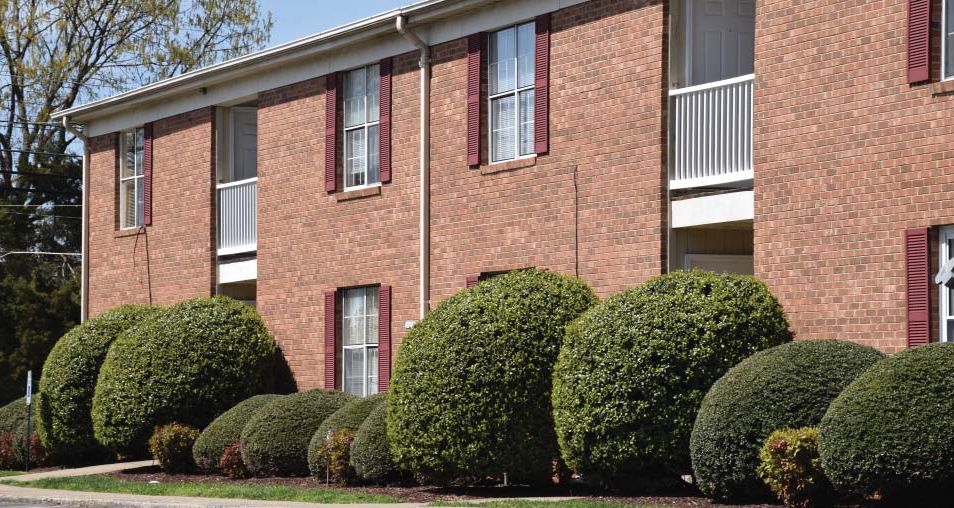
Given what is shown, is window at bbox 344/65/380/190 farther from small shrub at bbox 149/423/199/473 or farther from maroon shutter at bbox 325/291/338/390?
small shrub at bbox 149/423/199/473

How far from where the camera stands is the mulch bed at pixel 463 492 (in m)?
14.8

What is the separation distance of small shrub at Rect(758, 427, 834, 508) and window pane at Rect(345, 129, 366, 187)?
11.2 m

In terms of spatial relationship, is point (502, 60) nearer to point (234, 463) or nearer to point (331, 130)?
point (331, 130)

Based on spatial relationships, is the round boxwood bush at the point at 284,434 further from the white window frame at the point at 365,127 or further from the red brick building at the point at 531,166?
the white window frame at the point at 365,127

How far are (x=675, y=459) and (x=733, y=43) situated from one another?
587cm

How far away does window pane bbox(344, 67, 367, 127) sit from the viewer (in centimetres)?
2325

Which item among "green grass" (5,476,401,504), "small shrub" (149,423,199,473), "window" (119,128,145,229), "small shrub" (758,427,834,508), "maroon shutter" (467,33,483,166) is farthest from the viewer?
"window" (119,128,145,229)

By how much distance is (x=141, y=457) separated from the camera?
24406mm

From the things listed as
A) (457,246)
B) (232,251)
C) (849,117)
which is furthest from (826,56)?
(232,251)

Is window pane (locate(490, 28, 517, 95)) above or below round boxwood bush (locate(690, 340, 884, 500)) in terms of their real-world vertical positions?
above

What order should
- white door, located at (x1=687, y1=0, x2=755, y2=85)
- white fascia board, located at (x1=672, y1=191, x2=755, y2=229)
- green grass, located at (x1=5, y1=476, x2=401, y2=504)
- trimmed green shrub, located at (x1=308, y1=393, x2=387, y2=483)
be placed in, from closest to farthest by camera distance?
white fascia board, located at (x1=672, y1=191, x2=755, y2=229)
green grass, located at (x1=5, y1=476, x2=401, y2=504)
white door, located at (x1=687, y1=0, x2=755, y2=85)
trimmed green shrub, located at (x1=308, y1=393, x2=387, y2=483)

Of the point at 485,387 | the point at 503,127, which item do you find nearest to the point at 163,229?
the point at 503,127

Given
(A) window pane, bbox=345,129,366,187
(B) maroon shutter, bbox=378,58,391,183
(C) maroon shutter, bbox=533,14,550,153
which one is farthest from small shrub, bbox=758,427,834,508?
(A) window pane, bbox=345,129,366,187

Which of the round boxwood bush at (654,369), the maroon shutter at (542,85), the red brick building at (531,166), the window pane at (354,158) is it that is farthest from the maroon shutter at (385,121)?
the round boxwood bush at (654,369)
